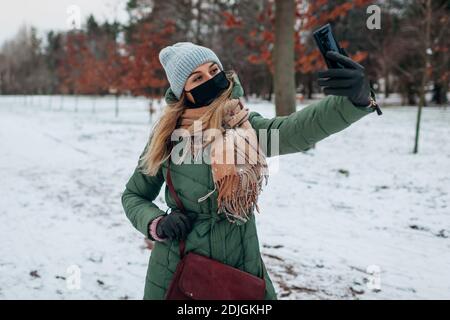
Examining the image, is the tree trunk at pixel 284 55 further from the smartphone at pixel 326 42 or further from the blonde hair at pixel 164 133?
the smartphone at pixel 326 42

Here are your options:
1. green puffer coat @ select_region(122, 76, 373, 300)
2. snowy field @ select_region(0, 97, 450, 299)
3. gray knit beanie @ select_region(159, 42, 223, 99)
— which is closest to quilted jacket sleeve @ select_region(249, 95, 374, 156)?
green puffer coat @ select_region(122, 76, 373, 300)

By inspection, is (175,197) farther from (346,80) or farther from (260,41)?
(260,41)

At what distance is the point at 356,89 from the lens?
1.36 metres

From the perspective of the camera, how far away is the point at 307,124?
1667 mm

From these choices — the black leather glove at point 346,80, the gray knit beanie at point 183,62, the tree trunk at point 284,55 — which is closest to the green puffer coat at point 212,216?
the gray knit beanie at point 183,62

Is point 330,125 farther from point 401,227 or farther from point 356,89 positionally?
point 401,227

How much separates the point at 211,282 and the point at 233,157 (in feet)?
1.81

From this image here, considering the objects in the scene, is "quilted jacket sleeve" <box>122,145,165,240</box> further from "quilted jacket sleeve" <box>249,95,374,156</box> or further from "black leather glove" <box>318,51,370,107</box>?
"black leather glove" <box>318,51,370,107</box>

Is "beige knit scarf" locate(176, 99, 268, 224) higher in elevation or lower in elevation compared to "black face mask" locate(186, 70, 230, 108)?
lower

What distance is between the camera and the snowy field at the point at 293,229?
12.3 feet

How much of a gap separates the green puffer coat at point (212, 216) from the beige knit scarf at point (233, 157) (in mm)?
71

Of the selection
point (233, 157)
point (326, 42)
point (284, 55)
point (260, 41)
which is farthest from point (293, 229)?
point (260, 41)

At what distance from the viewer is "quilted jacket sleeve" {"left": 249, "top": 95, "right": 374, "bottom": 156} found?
151cm

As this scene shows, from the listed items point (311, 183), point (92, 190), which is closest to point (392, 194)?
point (311, 183)
